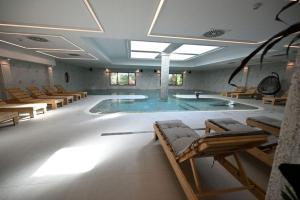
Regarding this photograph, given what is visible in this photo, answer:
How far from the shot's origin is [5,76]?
635 cm

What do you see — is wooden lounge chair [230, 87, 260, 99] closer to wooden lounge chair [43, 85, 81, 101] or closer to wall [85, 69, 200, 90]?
wall [85, 69, 200, 90]

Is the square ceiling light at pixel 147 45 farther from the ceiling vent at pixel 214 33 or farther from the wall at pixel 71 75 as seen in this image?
the wall at pixel 71 75

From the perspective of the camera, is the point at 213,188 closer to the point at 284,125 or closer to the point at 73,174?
the point at 284,125

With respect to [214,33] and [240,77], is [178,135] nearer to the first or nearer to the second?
[214,33]

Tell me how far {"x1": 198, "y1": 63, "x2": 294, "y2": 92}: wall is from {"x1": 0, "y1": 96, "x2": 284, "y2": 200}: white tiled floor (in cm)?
396

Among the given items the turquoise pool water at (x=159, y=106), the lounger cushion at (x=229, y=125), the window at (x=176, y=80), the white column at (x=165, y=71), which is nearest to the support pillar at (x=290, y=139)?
the lounger cushion at (x=229, y=125)

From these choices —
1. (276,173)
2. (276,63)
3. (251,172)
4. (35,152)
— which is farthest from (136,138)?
(276,63)

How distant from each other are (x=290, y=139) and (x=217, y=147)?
0.69 metres

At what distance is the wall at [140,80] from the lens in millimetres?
16875

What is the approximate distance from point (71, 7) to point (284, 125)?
A: 3.69 m

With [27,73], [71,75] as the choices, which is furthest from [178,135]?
[71,75]

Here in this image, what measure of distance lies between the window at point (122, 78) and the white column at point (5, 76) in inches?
435

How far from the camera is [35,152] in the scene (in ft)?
9.04

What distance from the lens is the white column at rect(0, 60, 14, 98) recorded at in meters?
6.17
